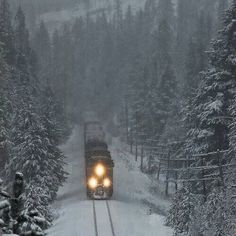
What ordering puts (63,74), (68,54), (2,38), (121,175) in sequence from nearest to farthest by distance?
1. (121,175)
2. (2,38)
3. (63,74)
4. (68,54)

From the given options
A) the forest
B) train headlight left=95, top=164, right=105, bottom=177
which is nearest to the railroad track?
train headlight left=95, top=164, right=105, bottom=177

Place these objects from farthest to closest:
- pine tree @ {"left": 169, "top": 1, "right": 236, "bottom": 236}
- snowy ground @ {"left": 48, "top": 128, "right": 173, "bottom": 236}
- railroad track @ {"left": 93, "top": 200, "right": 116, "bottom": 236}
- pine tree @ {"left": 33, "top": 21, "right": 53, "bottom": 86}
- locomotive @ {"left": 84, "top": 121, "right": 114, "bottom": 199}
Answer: pine tree @ {"left": 33, "top": 21, "right": 53, "bottom": 86} < locomotive @ {"left": 84, "top": 121, "right": 114, "bottom": 199} < pine tree @ {"left": 169, "top": 1, "right": 236, "bottom": 236} < snowy ground @ {"left": 48, "top": 128, "right": 173, "bottom": 236} < railroad track @ {"left": 93, "top": 200, "right": 116, "bottom": 236}

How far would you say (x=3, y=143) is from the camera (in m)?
44.2

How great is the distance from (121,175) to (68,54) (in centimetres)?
9101

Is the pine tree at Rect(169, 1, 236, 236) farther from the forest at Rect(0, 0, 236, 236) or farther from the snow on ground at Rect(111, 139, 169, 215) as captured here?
the snow on ground at Rect(111, 139, 169, 215)

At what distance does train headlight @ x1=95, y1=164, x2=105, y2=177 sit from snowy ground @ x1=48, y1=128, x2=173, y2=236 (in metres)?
2.03

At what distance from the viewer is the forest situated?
32375 mm

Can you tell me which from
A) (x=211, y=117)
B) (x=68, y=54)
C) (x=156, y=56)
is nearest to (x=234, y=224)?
(x=211, y=117)

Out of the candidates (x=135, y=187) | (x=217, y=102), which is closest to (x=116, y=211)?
(x=217, y=102)

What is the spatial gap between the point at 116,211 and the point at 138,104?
4510cm

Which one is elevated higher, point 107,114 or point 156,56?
point 156,56

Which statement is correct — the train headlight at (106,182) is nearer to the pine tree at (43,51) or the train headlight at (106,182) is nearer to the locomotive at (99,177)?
the locomotive at (99,177)

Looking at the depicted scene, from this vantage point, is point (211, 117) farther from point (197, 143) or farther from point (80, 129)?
point (80, 129)

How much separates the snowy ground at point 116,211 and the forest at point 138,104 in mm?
1361
